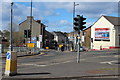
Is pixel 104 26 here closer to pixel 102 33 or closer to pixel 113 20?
pixel 102 33

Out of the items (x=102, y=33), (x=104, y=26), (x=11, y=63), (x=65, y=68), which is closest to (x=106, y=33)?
(x=102, y=33)

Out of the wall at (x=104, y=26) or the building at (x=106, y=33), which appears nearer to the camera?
the building at (x=106, y=33)

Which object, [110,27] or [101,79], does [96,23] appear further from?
[101,79]

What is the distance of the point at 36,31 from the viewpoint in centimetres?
8912

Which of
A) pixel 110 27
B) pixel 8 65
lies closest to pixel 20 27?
pixel 110 27

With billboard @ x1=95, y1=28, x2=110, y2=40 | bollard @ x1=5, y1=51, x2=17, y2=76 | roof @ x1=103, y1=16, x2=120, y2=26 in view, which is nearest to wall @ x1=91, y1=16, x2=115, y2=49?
roof @ x1=103, y1=16, x2=120, y2=26

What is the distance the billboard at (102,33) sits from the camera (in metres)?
73.4

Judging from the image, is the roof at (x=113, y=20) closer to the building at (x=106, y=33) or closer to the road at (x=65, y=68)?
the building at (x=106, y=33)

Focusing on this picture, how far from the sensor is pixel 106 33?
73875 mm

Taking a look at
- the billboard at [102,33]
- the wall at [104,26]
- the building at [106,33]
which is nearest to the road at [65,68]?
the building at [106,33]

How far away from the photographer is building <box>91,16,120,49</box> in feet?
229

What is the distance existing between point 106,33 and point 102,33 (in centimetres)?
202

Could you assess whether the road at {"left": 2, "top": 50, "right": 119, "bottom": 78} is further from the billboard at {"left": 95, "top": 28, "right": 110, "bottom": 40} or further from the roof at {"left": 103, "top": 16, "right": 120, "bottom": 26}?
the roof at {"left": 103, "top": 16, "right": 120, "bottom": 26}

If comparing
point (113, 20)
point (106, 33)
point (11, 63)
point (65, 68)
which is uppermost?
point (113, 20)
